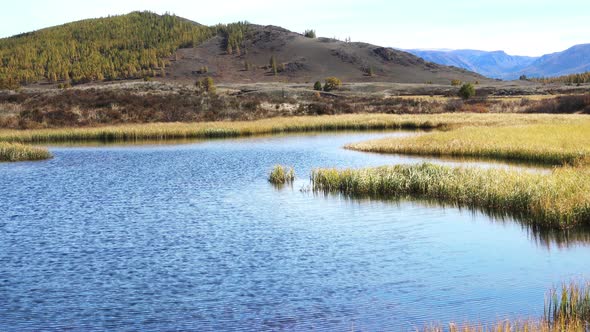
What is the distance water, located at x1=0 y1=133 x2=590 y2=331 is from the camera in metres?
12.8

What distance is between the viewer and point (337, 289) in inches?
563

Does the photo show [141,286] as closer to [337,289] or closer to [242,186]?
[337,289]

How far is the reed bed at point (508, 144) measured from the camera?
34.9 meters

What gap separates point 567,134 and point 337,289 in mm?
30929

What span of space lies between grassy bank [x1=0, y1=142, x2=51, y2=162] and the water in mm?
13526

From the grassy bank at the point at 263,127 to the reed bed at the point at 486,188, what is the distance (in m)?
31.3

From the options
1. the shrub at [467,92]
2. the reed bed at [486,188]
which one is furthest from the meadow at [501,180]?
the shrub at [467,92]

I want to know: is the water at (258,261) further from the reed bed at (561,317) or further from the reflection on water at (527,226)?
the reed bed at (561,317)

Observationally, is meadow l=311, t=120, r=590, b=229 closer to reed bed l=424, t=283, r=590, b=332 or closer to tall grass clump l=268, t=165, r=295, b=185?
tall grass clump l=268, t=165, r=295, b=185

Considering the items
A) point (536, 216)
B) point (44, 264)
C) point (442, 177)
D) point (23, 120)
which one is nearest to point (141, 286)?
point (44, 264)

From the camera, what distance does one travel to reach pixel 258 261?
16.8 m

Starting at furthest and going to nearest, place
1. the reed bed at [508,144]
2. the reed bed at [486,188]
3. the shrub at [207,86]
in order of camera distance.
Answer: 1. the shrub at [207,86]
2. the reed bed at [508,144]
3. the reed bed at [486,188]

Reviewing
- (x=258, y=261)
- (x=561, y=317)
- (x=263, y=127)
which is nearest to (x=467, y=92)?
(x=263, y=127)

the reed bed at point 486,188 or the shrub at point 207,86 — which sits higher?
the shrub at point 207,86
